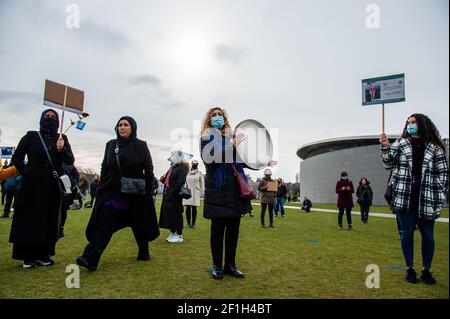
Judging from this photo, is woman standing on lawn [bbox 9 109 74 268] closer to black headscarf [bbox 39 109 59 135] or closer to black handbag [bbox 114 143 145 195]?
black headscarf [bbox 39 109 59 135]

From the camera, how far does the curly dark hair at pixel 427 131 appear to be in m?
4.32

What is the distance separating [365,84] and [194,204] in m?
6.03

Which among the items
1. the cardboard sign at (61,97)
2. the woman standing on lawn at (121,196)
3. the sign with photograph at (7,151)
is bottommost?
the woman standing on lawn at (121,196)

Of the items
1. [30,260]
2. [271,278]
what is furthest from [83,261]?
[271,278]

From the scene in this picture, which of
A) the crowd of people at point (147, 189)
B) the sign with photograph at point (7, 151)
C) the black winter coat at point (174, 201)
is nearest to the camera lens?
the crowd of people at point (147, 189)

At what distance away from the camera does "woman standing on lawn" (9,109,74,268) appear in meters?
4.59

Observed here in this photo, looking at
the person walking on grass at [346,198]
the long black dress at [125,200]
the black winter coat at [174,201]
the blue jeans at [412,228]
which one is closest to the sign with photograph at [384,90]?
the blue jeans at [412,228]

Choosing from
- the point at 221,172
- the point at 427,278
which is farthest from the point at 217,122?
the point at 427,278

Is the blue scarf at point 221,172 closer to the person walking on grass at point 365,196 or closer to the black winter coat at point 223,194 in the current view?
the black winter coat at point 223,194

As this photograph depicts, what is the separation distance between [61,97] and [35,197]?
5.68 feet

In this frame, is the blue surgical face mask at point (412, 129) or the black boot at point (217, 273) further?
the blue surgical face mask at point (412, 129)

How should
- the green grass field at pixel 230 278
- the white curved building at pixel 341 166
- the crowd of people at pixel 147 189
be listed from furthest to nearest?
the white curved building at pixel 341 166
the crowd of people at pixel 147 189
the green grass field at pixel 230 278

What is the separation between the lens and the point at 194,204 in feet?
31.9
